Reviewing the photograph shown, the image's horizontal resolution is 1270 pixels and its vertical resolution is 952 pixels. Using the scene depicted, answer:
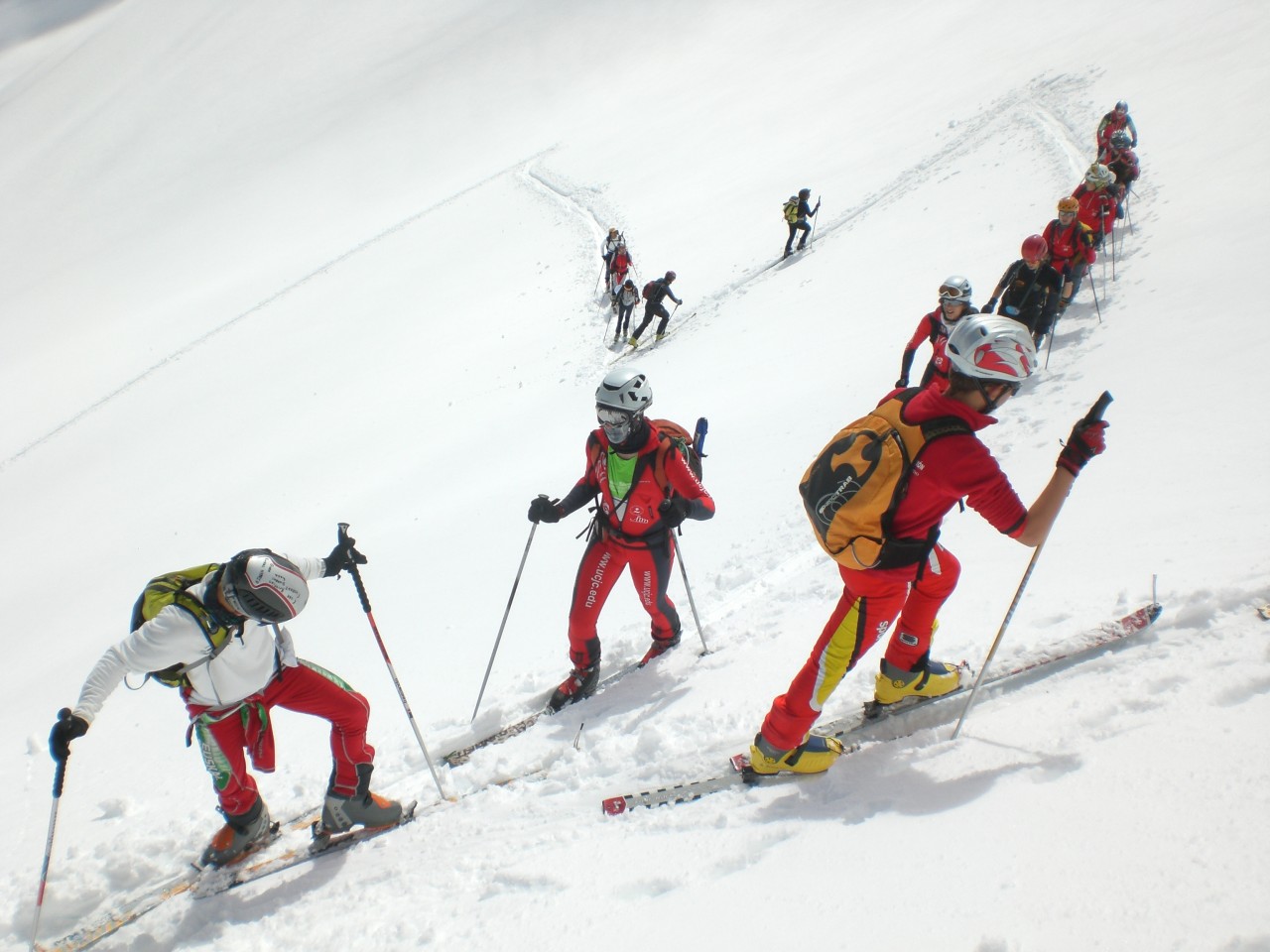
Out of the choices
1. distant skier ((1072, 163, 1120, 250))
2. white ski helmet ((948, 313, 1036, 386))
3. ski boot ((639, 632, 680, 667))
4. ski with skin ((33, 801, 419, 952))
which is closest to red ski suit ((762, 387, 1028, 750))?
white ski helmet ((948, 313, 1036, 386))

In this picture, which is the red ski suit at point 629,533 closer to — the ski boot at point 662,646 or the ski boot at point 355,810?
the ski boot at point 662,646

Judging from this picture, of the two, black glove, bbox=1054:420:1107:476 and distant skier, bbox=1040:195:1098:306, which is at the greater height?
distant skier, bbox=1040:195:1098:306

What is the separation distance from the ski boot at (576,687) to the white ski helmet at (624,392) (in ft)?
6.01

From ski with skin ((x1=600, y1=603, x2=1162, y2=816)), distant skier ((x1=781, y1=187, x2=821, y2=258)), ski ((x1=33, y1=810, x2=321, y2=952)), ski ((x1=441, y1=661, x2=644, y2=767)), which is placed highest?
distant skier ((x1=781, y1=187, x2=821, y2=258))

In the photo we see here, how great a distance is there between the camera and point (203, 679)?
13.3 ft

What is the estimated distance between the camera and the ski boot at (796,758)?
12.1 ft

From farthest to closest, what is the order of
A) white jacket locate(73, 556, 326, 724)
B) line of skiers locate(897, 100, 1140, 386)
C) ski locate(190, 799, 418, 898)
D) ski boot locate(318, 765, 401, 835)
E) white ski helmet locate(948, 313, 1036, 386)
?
1. line of skiers locate(897, 100, 1140, 386)
2. ski boot locate(318, 765, 401, 835)
3. ski locate(190, 799, 418, 898)
4. white jacket locate(73, 556, 326, 724)
5. white ski helmet locate(948, 313, 1036, 386)

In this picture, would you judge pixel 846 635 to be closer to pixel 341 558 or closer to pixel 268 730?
pixel 341 558

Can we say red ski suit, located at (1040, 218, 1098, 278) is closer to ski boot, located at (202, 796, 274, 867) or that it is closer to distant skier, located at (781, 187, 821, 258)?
distant skier, located at (781, 187, 821, 258)

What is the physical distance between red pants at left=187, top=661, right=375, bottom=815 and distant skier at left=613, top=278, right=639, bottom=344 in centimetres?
1280

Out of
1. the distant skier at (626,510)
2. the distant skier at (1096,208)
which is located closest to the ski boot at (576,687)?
the distant skier at (626,510)

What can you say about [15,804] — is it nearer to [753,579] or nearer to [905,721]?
[753,579]

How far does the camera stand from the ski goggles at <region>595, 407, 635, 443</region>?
488 centimetres

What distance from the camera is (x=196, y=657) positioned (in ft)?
12.7
